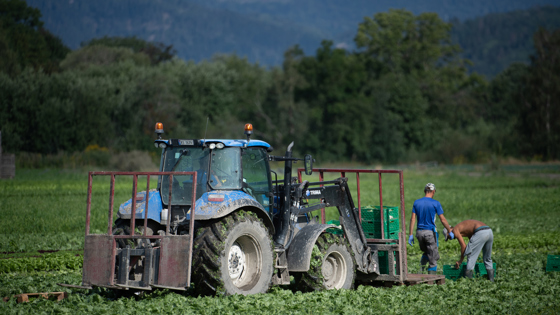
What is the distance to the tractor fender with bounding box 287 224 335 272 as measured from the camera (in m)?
10.8

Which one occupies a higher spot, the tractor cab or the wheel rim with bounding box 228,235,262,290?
the tractor cab

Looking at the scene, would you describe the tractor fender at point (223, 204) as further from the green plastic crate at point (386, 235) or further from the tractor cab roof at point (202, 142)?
the green plastic crate at point (386, 235)

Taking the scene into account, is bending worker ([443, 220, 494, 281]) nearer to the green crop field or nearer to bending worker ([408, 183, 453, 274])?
bending worker ([408, 183, 453, 274])

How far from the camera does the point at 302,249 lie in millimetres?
10891

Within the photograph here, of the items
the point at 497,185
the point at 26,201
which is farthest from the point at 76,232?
the point at 497,185

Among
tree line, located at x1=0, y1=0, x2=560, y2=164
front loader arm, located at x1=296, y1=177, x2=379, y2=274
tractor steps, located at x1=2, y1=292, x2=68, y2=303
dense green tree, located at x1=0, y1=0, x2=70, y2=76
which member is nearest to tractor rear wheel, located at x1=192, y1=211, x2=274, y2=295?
front loader arm, located at x1=296, y1=177, x2=379, y2=274

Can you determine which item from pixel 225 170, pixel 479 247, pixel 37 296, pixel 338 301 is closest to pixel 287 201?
pixel 225 170

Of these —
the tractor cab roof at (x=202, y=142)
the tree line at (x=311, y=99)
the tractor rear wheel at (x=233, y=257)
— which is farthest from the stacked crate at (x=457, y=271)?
the tree line at (x=311, y=99)

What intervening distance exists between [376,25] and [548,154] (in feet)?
99.9

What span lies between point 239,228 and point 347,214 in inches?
112

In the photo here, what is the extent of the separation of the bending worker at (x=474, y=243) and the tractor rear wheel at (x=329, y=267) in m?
2.13

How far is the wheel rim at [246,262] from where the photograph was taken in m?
10.3

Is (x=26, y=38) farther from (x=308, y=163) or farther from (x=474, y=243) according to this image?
(x=474, y=243)

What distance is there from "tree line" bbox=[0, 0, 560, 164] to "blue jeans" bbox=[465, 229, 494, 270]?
47.8 metres
